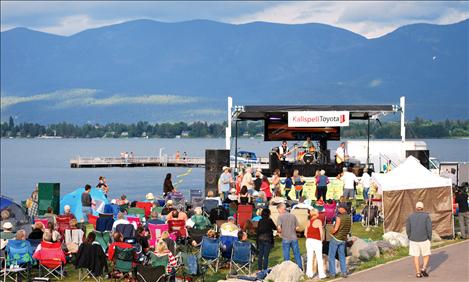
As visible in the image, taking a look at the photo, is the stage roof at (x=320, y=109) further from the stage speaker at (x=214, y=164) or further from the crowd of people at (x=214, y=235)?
the crowd of people at (x=214, y=235)

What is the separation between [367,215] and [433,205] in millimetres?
2116

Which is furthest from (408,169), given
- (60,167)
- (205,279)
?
(60,167)

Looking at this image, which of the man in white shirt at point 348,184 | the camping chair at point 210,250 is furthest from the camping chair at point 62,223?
the man in white shirt at point 348,184

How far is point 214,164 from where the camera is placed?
28.1 metres

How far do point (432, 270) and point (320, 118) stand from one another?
16.0 metres

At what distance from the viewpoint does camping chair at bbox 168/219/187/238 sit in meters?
16.2

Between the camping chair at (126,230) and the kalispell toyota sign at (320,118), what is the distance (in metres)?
15.6

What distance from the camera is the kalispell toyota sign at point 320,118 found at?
1177 inches

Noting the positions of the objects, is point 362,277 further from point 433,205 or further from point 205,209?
point 205,209

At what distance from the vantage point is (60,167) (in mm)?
111062

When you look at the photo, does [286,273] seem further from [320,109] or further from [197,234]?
[320,109]

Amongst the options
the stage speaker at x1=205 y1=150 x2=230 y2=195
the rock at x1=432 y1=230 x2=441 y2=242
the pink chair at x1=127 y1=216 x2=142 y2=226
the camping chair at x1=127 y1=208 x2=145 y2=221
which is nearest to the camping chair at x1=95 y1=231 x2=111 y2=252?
the pink chair at x1=127 y1=216 x2=142 y2=226

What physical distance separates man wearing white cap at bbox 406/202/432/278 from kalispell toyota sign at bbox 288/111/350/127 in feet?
52.7

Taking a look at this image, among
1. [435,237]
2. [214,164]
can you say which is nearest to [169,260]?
[435,237]
